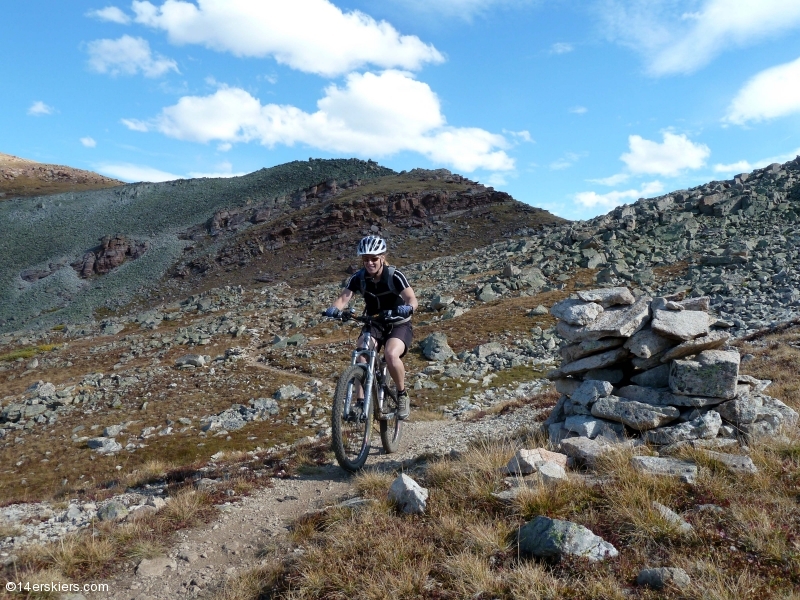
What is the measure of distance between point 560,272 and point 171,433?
28.5m

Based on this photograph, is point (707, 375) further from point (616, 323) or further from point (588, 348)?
point (588, 348)

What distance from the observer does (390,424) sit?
9062 mm

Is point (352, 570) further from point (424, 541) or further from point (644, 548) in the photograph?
point (644, 548)

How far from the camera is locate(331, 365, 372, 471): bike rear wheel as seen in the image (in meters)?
6.98

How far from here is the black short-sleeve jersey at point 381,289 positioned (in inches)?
308

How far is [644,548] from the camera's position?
399cm

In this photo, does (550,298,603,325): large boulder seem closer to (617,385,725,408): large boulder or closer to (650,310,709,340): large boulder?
(650,310,709,340): large boulder

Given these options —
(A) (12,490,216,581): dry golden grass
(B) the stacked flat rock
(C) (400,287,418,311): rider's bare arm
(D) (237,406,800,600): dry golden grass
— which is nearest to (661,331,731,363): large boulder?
(B) the stacked flat rock

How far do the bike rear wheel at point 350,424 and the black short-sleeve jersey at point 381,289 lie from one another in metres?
1.16

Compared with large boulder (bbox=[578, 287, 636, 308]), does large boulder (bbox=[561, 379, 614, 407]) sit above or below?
below

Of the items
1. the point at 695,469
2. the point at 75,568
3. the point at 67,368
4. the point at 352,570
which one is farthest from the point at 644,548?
the point at 67,368

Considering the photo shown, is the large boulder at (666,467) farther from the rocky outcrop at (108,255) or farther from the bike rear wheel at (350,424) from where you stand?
the rocky outcrop at (108,255)

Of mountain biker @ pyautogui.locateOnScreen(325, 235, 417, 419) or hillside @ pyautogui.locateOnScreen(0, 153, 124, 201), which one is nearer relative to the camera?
mountain biker @ pyautogui.locateOnScreen(325, 235, 417, 419)

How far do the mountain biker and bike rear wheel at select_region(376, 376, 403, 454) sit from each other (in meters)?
0.32
